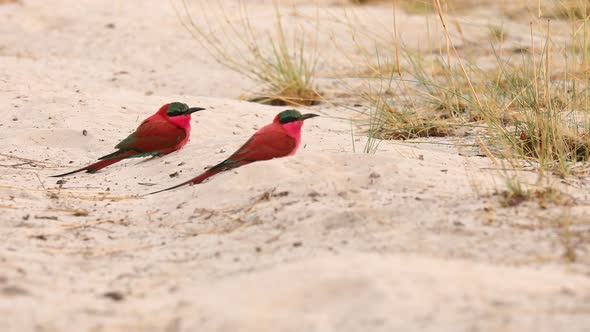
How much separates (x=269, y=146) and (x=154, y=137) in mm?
796

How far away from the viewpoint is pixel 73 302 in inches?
97.2

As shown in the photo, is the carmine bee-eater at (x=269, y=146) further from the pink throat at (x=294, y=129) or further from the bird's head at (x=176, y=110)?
the bird's head at (x=176, y=110)

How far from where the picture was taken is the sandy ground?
7.46 feet

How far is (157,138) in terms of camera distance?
4336mm

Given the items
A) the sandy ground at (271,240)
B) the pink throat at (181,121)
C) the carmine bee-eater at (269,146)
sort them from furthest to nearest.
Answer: the pink throat at (181,121)
the carmine bee-eater at (269,146)
the sandy ground at (271,240)

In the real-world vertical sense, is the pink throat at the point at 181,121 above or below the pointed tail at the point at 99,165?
above

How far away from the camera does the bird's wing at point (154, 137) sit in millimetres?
4301

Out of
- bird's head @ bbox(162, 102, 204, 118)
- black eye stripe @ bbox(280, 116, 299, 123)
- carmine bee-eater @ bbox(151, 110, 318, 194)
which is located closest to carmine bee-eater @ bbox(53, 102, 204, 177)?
bird's head @ bbox(162, 102, 204, 118)

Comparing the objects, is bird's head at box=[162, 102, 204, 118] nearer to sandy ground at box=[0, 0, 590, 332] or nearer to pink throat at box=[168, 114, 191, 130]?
pink throat at box=[168, 114, 191, 130]

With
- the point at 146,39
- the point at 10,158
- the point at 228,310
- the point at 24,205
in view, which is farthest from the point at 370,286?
the point at 146,39

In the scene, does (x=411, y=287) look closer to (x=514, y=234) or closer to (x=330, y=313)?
(x=330, y=313)

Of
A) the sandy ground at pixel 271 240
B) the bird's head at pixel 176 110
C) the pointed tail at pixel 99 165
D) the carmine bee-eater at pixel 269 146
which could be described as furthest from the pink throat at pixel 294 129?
the pointed tail at pixel 99 165

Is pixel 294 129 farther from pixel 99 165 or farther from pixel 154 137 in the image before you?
pixel 99 165

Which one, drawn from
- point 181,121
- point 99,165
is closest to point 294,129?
point 181,121
